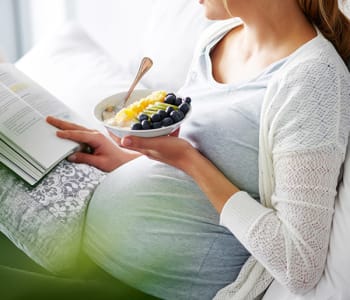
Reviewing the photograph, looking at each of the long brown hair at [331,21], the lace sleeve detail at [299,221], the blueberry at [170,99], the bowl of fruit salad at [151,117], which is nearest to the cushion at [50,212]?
the bowl of fruit salad at [151,117]

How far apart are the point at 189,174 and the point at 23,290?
0.36 m

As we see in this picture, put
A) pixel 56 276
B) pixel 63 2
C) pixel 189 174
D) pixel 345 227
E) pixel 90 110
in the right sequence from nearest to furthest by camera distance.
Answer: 1. pixel 345 227
2. pixel 189 174
3. pixel 56 276
4. pixel 90 110
5. pixel 63 2

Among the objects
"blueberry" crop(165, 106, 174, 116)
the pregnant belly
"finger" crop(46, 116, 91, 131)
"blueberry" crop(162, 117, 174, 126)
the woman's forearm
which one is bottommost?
the pregnant belly

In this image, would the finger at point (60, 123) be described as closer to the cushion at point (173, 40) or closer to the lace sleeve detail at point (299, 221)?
the cushion at point (173, 40)

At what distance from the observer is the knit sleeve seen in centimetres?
84

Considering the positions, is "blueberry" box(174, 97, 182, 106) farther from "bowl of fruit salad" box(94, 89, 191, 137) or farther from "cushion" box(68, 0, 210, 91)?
"cushion" box(68, 0, 210, 91)

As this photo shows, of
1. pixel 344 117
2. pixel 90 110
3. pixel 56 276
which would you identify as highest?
pixel 344 117

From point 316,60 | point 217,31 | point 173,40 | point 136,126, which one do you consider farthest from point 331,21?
point 173,40

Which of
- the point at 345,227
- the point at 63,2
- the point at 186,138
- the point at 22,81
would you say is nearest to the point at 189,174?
the point at 186,138

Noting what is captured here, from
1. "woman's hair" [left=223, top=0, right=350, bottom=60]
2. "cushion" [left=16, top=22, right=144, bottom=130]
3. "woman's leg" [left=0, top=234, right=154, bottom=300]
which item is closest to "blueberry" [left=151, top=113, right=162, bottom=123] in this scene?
"woman's hair" [left=223, top=0, right=350, bottom=60]

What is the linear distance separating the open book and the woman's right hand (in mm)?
15

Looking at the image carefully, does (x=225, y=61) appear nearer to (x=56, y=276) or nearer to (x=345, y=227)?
(x=345, y=227)

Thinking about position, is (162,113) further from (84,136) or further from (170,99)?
(84,136)

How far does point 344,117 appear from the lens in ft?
2.84
